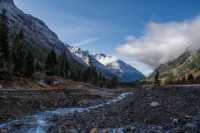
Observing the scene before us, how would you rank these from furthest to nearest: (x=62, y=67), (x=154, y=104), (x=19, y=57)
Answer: (x=62, y=67)
(x=19, y=57)
(x=154, y=104)

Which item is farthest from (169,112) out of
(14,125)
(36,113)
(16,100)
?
(16,100)

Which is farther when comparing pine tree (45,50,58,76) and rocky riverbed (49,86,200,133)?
pine tree (45,50,58,76)

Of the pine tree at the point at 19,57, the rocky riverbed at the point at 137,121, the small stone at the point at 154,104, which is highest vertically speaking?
the pine tree at the point at 19,57

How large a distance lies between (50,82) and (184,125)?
214 feet

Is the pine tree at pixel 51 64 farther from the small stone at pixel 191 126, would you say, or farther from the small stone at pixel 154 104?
the small stone at pixel 191 126

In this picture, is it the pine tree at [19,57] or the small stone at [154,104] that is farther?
the pine tree at [19,57]

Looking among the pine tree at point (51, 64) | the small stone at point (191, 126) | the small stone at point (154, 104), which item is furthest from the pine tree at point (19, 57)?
the small stone at point (191, 126)

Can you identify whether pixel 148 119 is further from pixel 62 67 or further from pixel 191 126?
pixel 62 67

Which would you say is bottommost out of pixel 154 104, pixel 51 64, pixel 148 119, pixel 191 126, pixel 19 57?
pixel 191 126

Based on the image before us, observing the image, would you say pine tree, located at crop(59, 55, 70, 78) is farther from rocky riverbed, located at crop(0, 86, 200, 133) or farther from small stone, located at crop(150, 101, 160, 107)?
rocky riverbed, located at crop(0, 86, 200, 133)

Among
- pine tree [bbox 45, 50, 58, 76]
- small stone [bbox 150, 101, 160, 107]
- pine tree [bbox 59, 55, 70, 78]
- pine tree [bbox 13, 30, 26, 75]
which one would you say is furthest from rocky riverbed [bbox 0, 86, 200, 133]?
pine tree [bbox 59, 55, 70, 78]

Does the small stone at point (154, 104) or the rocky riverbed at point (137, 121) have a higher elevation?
the small stone at point (154, 104)

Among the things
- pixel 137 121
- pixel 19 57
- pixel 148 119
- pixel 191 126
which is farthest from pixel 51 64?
pixel 191 126

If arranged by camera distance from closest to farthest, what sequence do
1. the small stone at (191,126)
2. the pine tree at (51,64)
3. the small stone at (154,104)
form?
the small stone at (191,126) < the small stone at (154,104) < the pine tree at (51,64)
